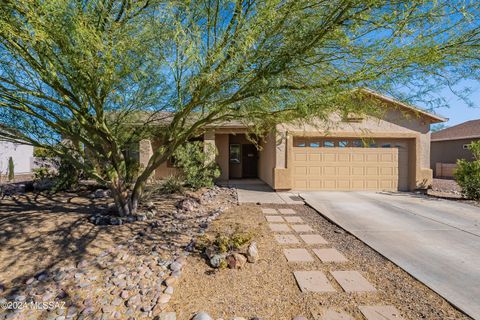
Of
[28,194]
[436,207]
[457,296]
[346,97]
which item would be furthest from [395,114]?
[28,194]

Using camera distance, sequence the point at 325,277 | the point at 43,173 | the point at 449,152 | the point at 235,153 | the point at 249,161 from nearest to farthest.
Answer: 1. the point at 325,277
2. the point at 43,173
3. the point at 235,153
4. the point at 249,161
5. the point at 449,152

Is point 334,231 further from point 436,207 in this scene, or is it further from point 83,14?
point 83,14

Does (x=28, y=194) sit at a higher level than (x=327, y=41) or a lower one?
lower

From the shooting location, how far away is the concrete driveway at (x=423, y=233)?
3.17 meters

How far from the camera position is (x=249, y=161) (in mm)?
14703

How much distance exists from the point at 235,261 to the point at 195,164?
6.60m

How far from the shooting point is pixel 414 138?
1020 cm

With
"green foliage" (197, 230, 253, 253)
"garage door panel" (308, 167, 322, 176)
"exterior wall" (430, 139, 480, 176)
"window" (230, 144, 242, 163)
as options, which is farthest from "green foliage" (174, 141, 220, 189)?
"exterior wall" (430, 139, 480, 176)

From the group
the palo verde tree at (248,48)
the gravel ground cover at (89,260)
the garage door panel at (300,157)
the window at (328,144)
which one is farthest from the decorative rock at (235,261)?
the window at (328,144)

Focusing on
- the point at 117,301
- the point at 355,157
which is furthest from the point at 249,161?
the point at 117,301

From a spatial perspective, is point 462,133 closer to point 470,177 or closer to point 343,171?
point 470,177

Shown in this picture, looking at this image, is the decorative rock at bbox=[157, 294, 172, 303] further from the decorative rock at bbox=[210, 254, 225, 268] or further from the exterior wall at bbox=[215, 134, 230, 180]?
the exterior wall at bbox=[215, 134, 230, 180]

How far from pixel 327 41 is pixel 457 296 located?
142 inches

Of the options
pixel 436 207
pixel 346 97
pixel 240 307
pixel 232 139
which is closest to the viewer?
pixel 240 307
